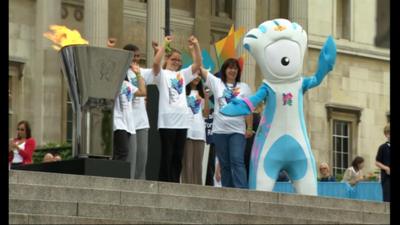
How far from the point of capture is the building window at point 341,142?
2196 inches

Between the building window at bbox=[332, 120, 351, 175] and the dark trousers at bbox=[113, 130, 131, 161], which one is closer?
the dark trousers at bbox=[113, 130, 131, 161]

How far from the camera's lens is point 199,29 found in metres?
52.8

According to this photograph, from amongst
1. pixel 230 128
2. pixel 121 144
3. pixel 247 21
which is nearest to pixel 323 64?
pixel 230 128

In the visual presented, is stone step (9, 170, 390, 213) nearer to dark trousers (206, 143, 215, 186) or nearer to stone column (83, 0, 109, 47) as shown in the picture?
dark trousers (206, 143, 215, 186)

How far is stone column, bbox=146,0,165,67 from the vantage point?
153 ft

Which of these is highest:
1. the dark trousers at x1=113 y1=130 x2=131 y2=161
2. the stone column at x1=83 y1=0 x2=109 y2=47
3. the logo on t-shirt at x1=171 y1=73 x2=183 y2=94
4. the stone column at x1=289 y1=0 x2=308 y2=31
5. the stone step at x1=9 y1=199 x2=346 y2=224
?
the stone column at x1=289 y1=0 x2=308 y2=31

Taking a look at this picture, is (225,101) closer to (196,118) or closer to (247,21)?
(196,118)

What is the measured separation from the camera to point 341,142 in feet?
186

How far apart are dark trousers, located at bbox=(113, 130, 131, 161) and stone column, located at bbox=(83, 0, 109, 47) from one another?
84.9 ft

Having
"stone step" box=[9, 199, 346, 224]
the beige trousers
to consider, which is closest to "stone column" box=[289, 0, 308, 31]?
the beige trousers

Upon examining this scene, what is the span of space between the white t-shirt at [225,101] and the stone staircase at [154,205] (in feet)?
7.97
